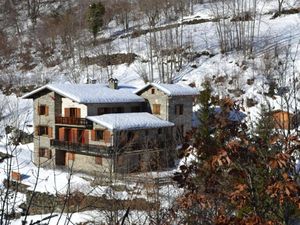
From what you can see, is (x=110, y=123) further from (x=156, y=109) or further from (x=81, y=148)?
(x=156, y=109)

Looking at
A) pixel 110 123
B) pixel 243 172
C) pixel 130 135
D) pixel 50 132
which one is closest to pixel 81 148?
pixel 110 123

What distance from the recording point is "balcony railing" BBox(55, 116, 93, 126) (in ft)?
89.1

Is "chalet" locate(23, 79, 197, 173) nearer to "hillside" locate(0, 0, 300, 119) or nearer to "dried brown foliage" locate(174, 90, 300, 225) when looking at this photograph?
"hillside" locate(0, 0, 300, 119)

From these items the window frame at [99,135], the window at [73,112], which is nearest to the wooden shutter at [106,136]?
the window frame at [99,135]

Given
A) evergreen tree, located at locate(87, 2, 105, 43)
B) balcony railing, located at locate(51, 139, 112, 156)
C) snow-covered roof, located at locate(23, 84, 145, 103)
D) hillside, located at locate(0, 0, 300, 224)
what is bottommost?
balcony railing, located at locate(51, 139, 112, 156)

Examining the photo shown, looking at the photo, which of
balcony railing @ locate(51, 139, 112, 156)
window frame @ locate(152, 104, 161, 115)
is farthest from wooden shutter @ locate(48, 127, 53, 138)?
window frame @ locate(152, 104, 161, 115)

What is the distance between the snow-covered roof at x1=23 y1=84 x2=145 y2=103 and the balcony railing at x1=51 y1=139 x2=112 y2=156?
8.38 ft

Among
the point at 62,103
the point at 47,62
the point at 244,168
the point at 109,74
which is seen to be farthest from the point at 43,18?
the point at 244,168

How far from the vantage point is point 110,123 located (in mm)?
25953

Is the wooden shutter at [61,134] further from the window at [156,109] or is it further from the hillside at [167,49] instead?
the hillside at [167,49]

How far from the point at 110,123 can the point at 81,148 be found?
243cm

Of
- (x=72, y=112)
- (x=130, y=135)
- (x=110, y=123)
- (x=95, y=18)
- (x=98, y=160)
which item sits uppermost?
(x=95, y=18)

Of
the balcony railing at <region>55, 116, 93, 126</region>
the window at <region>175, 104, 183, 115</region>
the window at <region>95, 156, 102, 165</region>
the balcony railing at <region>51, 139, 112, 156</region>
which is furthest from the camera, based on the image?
the window at <region>175, 104, 183, 115</region>

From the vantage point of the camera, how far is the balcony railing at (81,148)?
2569 centimetres
